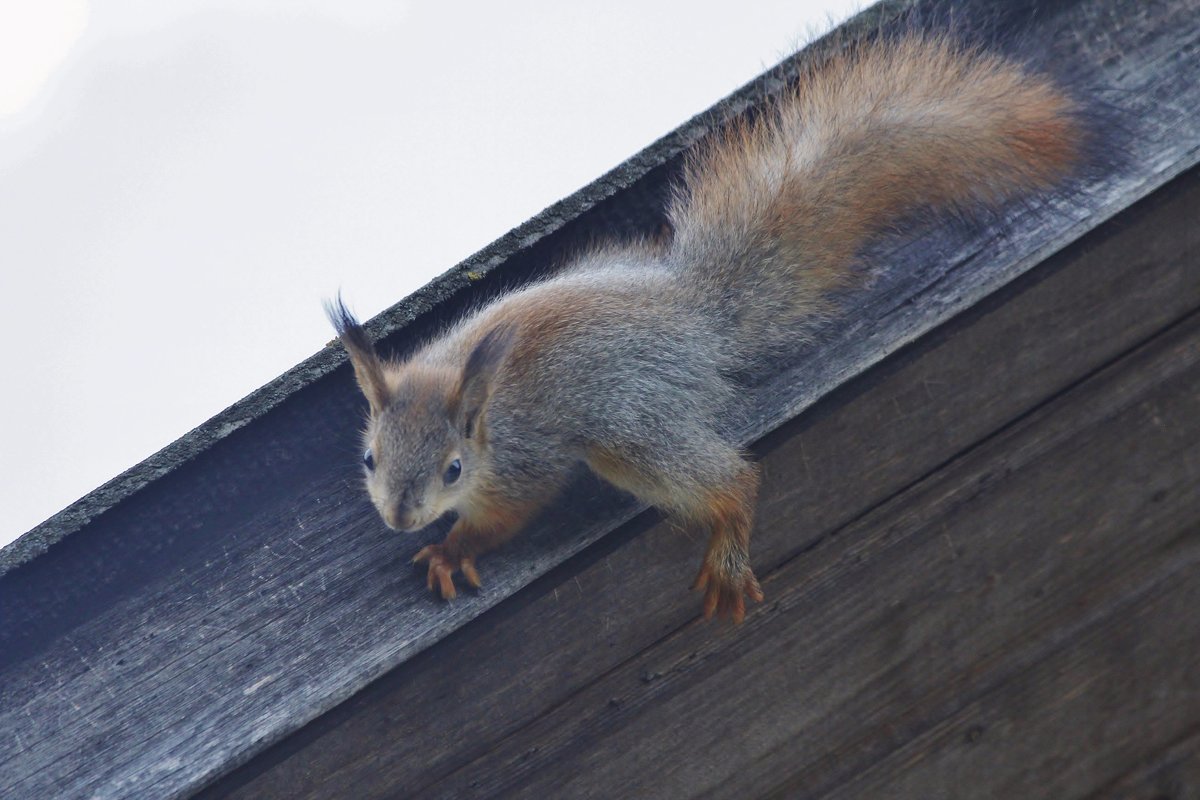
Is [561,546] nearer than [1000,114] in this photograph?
Yes

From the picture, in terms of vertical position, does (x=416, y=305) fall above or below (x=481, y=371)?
above

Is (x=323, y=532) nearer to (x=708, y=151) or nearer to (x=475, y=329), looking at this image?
(x=475, y=329)

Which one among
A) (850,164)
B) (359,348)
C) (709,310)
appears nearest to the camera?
(359,348)

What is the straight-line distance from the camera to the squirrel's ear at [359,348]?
1.73m

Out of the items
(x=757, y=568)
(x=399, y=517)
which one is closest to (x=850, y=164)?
(x=757, y=568)

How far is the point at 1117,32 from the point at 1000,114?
257 mm

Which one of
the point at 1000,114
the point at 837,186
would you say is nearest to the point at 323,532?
the point at 837,186

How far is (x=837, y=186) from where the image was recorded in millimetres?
2150

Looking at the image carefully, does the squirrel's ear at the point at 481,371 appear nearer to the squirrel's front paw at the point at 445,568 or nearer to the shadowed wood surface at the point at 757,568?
the shadowed wood surface at the point at 757,568

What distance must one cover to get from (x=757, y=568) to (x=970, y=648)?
1.47 ft

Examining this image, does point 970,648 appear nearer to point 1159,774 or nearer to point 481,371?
point 1159,774

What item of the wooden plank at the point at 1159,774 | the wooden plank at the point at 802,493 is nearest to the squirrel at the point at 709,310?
the wooden plank at the point at 802,493

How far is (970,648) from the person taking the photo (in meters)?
2.15

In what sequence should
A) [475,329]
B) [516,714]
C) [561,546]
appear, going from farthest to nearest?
[475,329] < [516,714] < [561,546]
